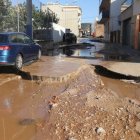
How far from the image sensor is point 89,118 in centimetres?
779

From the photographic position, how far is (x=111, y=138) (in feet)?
22.2

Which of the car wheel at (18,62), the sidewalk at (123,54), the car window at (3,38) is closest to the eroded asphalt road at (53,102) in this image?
the car wheel at (18,62)

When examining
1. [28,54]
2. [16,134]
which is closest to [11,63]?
[28,54]

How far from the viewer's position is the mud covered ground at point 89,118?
6930 millimetres

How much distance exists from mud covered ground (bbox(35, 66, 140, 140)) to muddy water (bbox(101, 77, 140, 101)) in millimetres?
925

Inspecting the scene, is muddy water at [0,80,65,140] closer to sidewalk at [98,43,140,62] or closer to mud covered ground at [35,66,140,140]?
mud covered ground at [35,66,140,140]

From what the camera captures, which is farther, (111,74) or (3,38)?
(111,74)

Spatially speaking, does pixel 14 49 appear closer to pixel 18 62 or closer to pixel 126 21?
pixel 18 62

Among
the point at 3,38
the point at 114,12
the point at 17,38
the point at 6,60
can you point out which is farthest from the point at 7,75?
the point at 114,12

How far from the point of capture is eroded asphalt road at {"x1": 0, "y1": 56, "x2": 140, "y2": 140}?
7.09 metres

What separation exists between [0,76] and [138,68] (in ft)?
19.7

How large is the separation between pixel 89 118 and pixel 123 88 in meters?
4.79

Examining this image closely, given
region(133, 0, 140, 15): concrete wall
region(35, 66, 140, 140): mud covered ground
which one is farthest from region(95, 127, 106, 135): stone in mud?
region(133, 0, 140, 15): concrete wall

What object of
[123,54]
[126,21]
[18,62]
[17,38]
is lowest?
[123,54]
